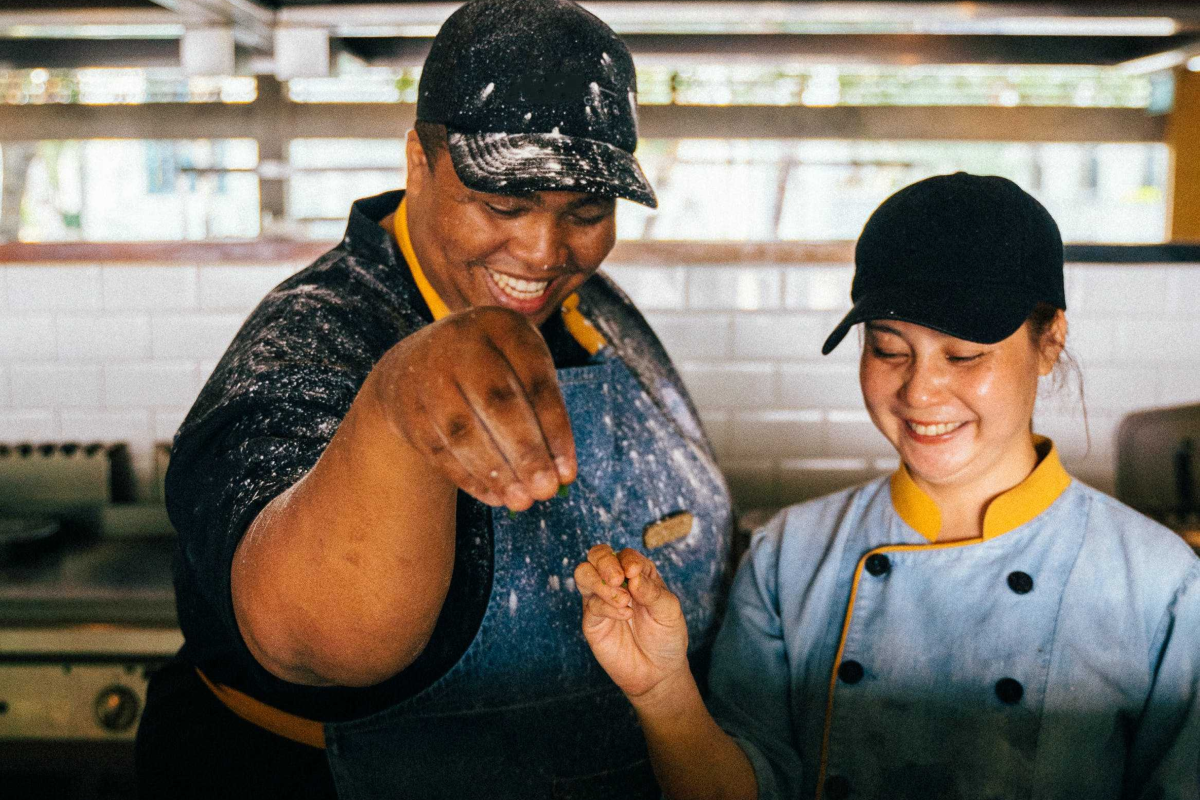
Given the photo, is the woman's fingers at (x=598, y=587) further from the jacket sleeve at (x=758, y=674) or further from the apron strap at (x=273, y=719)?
the apron strap at (x=273, y=719)

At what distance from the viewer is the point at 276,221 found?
2.86m

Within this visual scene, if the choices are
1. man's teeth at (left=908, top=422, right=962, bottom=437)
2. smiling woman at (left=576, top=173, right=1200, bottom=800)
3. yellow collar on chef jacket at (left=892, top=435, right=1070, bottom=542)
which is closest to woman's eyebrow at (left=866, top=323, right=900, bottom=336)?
smiling woman at (left=576, top=173, right=1200, bottom=800)

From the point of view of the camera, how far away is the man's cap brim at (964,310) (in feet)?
3.22

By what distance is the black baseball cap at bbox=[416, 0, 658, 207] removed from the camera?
0.98m

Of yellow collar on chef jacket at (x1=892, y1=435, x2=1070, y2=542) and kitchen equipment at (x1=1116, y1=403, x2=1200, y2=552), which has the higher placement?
yellow collar on chef jacket at (x1=892, y1=435, x2=1070, y2=542)

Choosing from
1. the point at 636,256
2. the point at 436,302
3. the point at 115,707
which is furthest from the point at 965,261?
the point at 115,707

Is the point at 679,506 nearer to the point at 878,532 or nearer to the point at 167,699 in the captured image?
the point at 878,532

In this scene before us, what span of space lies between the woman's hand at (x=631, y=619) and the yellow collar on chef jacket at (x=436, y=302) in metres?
0.45

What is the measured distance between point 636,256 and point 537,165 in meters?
1.29

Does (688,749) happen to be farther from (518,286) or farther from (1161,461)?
(1161,461)

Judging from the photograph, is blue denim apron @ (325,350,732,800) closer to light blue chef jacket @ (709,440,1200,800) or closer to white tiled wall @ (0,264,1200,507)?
light blue chef jacket @ (709,440,1200,800)

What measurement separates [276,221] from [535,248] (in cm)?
207

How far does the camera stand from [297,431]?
79cm

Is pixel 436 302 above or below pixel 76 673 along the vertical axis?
above
